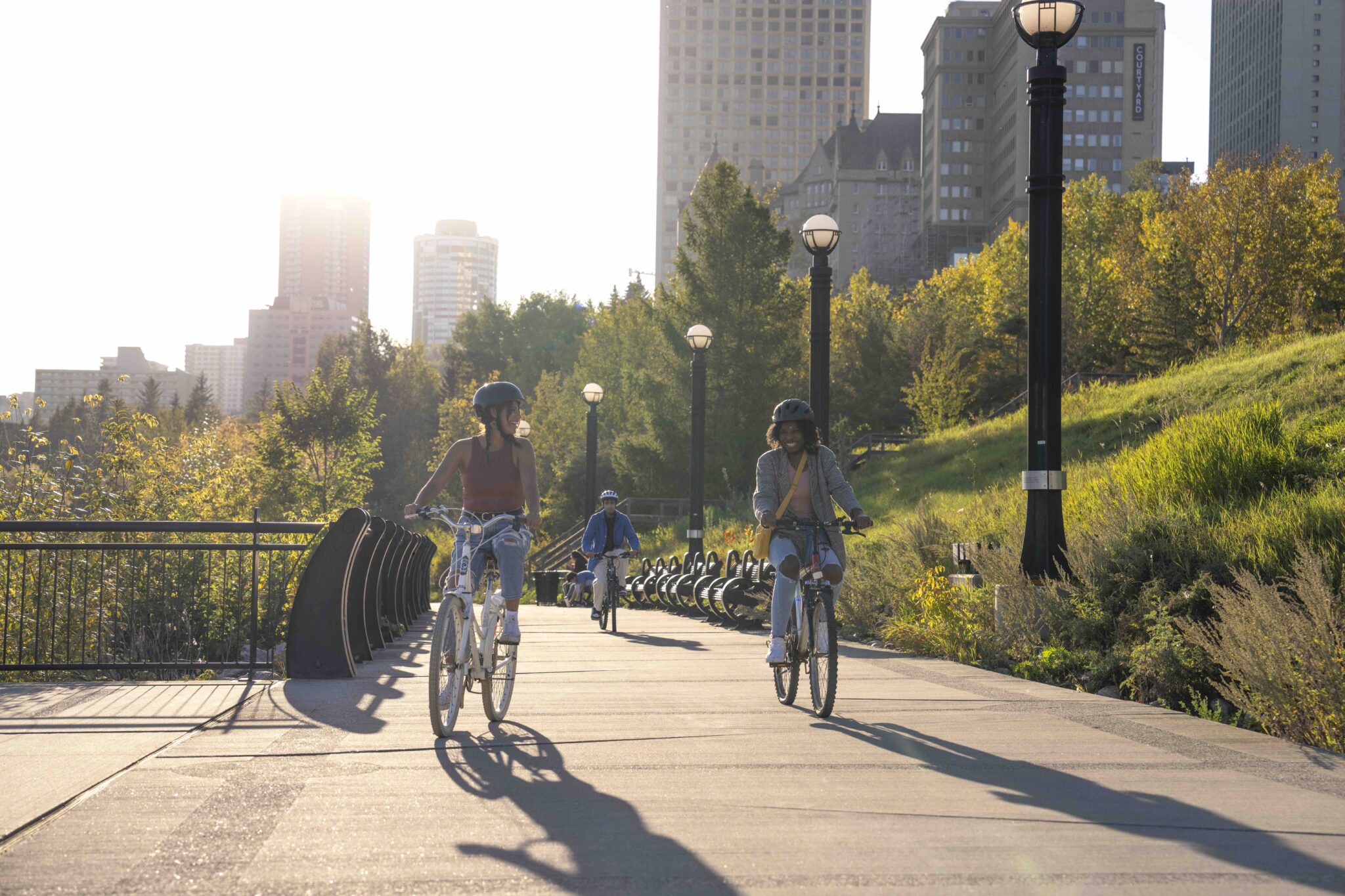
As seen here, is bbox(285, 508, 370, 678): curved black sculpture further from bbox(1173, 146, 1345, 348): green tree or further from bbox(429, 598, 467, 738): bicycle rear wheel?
bbox(1173, 146, 1345, 348): green tree

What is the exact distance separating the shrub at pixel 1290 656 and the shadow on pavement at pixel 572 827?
3606mm

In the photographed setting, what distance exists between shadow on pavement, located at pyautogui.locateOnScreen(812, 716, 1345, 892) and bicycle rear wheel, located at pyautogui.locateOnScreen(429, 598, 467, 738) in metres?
2.09

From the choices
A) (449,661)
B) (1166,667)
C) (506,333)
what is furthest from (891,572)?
(506,333)

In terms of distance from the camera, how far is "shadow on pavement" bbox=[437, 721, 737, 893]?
3.96 metres

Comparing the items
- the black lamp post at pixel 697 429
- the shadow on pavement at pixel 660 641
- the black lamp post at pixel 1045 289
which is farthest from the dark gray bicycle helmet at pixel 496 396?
the black lamp post at pixel 697 429

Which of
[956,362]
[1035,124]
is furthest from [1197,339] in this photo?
[1035,124]

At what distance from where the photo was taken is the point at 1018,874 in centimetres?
400

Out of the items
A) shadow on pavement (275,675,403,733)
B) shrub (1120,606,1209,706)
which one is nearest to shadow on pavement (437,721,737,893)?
shadow on pavement (275,675,403,733)

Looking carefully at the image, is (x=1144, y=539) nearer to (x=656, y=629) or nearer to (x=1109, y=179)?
(x=656, y=629)

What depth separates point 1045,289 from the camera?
10.4m

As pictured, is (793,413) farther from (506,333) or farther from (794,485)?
(506,333)

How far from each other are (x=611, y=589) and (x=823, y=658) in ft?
30.8

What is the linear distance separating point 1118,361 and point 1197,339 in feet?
43.4

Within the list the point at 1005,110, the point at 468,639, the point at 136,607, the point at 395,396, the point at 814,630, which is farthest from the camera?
the point at 1005,110
